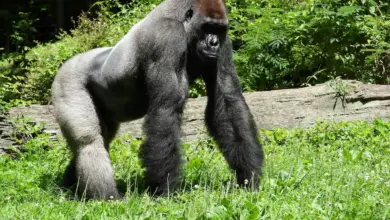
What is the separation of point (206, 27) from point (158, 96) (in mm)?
620

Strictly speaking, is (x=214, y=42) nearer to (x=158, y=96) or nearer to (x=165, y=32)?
(x=165, y=32)

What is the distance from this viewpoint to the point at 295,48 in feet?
26.9

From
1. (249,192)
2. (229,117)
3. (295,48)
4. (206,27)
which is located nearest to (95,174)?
(229,117)

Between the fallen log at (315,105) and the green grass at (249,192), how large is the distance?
30cm

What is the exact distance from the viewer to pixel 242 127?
470 cm

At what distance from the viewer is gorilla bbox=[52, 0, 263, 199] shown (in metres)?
4.34

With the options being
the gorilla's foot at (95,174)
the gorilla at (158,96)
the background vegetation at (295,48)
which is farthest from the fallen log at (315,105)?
the gorilla's foot at (95,174)

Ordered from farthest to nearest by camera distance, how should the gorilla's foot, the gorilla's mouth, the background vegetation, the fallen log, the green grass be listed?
the background vegetation, the fallen log, the gorilla's foot, the gorilla's mouth, the green grass

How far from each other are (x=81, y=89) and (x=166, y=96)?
3.08 feet

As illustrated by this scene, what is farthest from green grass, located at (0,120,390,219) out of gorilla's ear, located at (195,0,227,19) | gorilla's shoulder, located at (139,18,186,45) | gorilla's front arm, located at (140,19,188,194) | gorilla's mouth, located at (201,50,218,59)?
gorilla's ear, located at (195,0,227,19)

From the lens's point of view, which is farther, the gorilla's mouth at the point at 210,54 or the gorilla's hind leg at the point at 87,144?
the gorilla's hind leg at the point at 87,144

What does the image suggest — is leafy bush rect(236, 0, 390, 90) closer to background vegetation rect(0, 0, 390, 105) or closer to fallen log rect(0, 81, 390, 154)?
background vegetation rect(0, 0, 390, 105)

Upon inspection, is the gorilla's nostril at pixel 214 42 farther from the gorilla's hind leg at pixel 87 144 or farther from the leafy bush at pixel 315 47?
the leafy bush at pixel 315 47

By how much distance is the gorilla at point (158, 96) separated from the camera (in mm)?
4336
